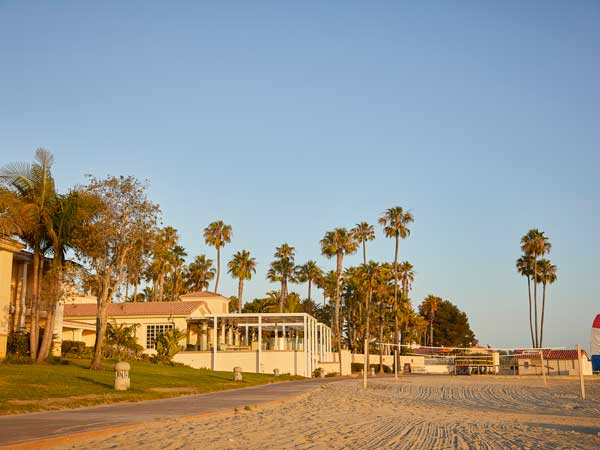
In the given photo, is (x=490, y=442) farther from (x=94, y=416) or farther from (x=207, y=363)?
(x=207, y=363)

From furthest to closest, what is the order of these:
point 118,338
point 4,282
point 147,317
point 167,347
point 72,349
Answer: point 147,317
point 167,347
point 118,338
point 72,349
point 4,282

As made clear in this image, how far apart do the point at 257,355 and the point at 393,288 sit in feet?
123

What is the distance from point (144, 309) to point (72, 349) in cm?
1077

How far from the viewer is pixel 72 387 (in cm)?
2159

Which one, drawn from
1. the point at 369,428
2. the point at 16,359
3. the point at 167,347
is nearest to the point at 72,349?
the point at 167,347

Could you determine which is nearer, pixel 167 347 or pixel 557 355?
pixel 167 347

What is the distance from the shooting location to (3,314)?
28484mm

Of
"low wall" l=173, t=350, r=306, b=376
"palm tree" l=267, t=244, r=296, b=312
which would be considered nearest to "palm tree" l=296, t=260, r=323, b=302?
"palm tree" l=267, t=244, r=296, b=312

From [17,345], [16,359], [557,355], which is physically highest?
[17,345]

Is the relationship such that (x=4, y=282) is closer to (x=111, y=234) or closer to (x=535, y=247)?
(x=111, y=234)

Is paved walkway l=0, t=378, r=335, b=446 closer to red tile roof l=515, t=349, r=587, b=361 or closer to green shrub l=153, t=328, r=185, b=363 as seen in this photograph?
green shrub l=153, t=328, r=185, b=363

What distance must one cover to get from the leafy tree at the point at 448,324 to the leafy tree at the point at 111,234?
81233 millimetres

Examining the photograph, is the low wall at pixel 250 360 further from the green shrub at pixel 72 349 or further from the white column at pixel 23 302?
the white column at pixel 23 302

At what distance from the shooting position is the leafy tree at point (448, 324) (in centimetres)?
10756
